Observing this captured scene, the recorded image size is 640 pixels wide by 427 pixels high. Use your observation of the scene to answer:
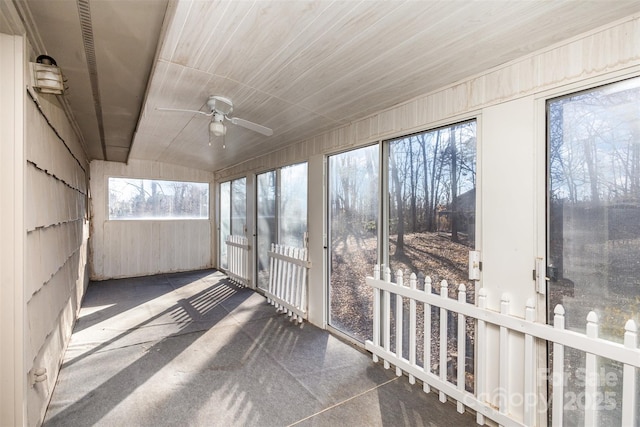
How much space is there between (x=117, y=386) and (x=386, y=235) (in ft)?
8.06

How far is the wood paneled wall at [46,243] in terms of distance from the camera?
165 centimetres

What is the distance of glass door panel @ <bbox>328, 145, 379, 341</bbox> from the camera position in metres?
2.83

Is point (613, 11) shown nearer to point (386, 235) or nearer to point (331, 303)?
point (386, 235)

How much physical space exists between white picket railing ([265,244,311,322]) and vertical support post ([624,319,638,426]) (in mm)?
2652

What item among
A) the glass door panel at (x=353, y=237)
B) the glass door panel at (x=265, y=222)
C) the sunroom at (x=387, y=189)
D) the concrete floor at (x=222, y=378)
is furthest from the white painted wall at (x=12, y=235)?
the glass door panel at (x=265, y=222)

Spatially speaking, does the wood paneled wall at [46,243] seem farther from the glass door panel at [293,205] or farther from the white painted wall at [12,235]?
the glass door panel at [293,205]

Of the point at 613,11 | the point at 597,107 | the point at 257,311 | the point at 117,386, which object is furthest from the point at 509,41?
the point at 257,311

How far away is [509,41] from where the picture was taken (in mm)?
1555

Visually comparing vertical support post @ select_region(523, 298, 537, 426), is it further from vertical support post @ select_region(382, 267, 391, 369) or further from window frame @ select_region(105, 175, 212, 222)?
window frame @ select_region(105, 175, 212, 222)

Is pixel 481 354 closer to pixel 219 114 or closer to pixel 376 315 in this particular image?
pixel 376 315

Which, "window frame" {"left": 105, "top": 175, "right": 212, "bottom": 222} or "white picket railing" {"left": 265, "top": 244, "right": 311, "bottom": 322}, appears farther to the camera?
"window frame" {"left": 105, "top": 175, "right": 212, "bottom": 222}

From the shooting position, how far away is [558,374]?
156cm

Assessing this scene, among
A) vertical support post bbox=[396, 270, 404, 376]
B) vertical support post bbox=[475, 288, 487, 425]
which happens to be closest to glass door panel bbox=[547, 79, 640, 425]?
vertical support post bbox=[475, 288, 487, 425]

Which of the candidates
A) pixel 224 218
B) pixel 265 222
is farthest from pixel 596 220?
pixel 224 218
